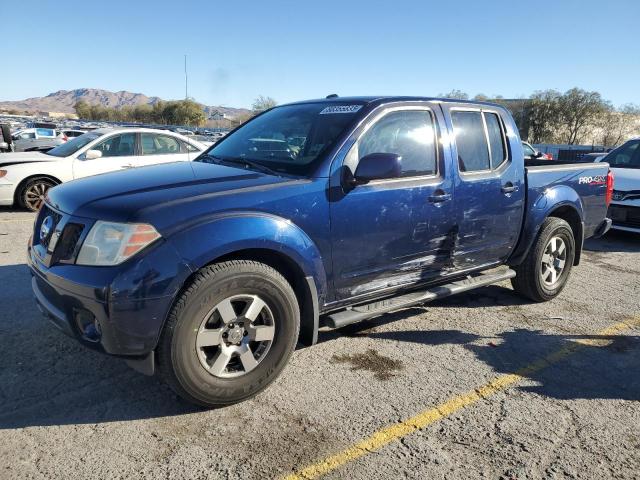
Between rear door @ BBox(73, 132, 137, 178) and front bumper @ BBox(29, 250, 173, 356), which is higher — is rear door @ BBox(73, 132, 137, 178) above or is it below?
above

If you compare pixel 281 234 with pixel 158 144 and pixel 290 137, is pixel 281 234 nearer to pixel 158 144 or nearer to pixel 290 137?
pixel 290 137

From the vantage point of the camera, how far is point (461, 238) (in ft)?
13.9

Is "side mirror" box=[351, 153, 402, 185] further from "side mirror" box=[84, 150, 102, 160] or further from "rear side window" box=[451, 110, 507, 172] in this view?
"side mirror" box=[84, 150, 102, 160]

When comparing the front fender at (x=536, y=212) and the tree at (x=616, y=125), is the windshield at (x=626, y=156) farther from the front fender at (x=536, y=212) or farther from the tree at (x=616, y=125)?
the tree at (x=616, y=125)

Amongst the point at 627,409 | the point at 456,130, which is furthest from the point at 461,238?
the point at 627,409

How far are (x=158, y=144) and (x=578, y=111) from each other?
172 ft

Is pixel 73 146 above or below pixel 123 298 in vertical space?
above

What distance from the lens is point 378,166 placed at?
11.0ft

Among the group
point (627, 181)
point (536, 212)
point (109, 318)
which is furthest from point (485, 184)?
point (627, 181)

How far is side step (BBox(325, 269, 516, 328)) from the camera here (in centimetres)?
350

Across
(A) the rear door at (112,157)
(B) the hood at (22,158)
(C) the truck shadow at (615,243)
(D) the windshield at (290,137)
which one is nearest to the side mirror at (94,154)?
(A) the rear door at (112,157)

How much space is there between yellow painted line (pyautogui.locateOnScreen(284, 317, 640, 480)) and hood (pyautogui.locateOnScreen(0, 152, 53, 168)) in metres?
8.72

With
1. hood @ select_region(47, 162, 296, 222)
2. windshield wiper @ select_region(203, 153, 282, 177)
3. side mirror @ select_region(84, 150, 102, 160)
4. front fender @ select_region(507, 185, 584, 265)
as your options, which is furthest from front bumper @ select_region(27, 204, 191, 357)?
side mirror @ select_region(84, 150, 102, 160)

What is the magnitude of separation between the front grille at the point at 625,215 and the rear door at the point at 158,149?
7.58m
